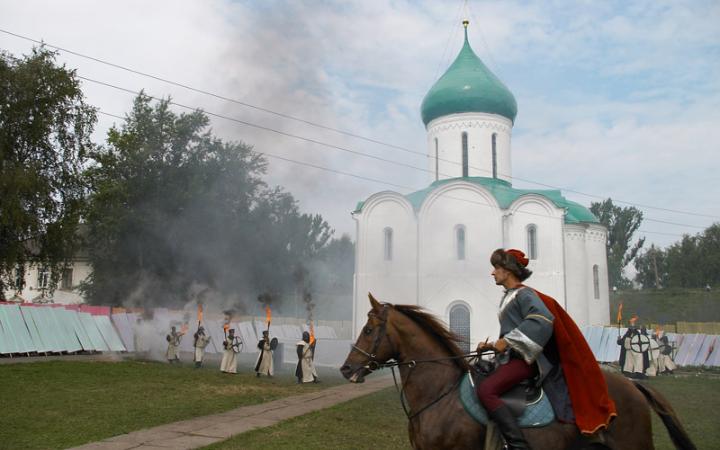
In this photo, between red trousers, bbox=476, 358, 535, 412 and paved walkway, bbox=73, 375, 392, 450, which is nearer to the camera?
red trousers, bbox=476, 358, 535, 412

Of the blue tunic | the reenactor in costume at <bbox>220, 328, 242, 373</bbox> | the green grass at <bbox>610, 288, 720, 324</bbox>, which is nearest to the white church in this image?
the reenactor in costume at <bbox>220, 328, 242, 373</bbox>

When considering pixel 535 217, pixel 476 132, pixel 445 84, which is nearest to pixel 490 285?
pixel 535 217

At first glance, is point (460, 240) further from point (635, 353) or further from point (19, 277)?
point (19, 277)

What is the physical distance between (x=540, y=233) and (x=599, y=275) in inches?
201

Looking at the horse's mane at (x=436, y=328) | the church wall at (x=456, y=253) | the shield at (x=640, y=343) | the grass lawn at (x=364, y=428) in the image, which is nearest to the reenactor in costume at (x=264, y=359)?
the grass lawn at (x=364, y=428)

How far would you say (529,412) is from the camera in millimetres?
4734

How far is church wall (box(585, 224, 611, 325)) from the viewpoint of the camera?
1214 inches

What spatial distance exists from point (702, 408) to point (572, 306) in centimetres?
1772

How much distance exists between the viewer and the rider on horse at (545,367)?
4.62m

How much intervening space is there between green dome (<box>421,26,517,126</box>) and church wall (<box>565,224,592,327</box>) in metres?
7.39

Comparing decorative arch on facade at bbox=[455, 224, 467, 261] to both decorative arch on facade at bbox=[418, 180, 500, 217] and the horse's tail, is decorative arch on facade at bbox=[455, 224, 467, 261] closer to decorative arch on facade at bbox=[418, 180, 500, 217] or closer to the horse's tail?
decorative arch on facade at bbox=[418, 180, 500, 217]

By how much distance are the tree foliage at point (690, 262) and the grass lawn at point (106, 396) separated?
179 feet

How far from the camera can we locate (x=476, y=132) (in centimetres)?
3194

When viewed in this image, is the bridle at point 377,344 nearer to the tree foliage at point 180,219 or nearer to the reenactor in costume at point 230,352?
the reenactor in costume at point 230,352
